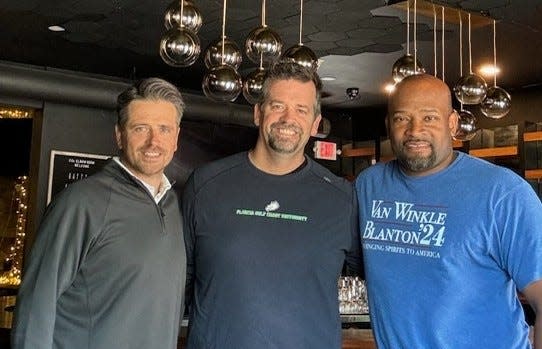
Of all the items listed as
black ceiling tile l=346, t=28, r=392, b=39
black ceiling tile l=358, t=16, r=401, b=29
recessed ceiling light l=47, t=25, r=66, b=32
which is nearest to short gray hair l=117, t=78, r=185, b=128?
black ceiling tile l=358, t=16, r=401, b=29

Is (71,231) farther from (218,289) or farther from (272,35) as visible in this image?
(272,35)

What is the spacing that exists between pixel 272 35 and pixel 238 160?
1398 millimetres

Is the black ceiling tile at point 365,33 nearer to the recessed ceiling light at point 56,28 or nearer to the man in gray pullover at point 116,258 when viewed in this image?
the recessed ceiling light at point 56,28

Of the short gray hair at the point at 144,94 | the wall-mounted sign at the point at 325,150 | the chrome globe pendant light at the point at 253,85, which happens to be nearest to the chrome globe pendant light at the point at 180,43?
the chrome globe pendant light at the point at 253,85

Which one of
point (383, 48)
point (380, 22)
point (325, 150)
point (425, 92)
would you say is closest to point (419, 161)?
point (425, 92)

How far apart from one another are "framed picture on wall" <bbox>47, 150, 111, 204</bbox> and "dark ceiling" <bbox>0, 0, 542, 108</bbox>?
94cm

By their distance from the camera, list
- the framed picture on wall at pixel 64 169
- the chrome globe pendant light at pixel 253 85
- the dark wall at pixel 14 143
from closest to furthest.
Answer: the chrome globe pendant light at pixel 253 85 < the framed picture on wall at pixel 64 169 < the dark wall at pixel 14 143

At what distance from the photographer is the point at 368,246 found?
207 cm

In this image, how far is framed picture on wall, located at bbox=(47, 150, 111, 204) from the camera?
6.75m

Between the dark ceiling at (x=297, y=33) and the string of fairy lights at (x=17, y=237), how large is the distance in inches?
135

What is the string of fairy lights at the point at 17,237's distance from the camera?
30.1ft

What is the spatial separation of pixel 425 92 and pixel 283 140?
471mm

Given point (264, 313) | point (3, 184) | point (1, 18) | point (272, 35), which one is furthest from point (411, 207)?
point (3, 184)

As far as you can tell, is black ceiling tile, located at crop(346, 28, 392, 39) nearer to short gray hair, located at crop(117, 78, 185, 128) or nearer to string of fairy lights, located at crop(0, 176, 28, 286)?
short gray hair, located at crop(117, 78, 185, 128)
